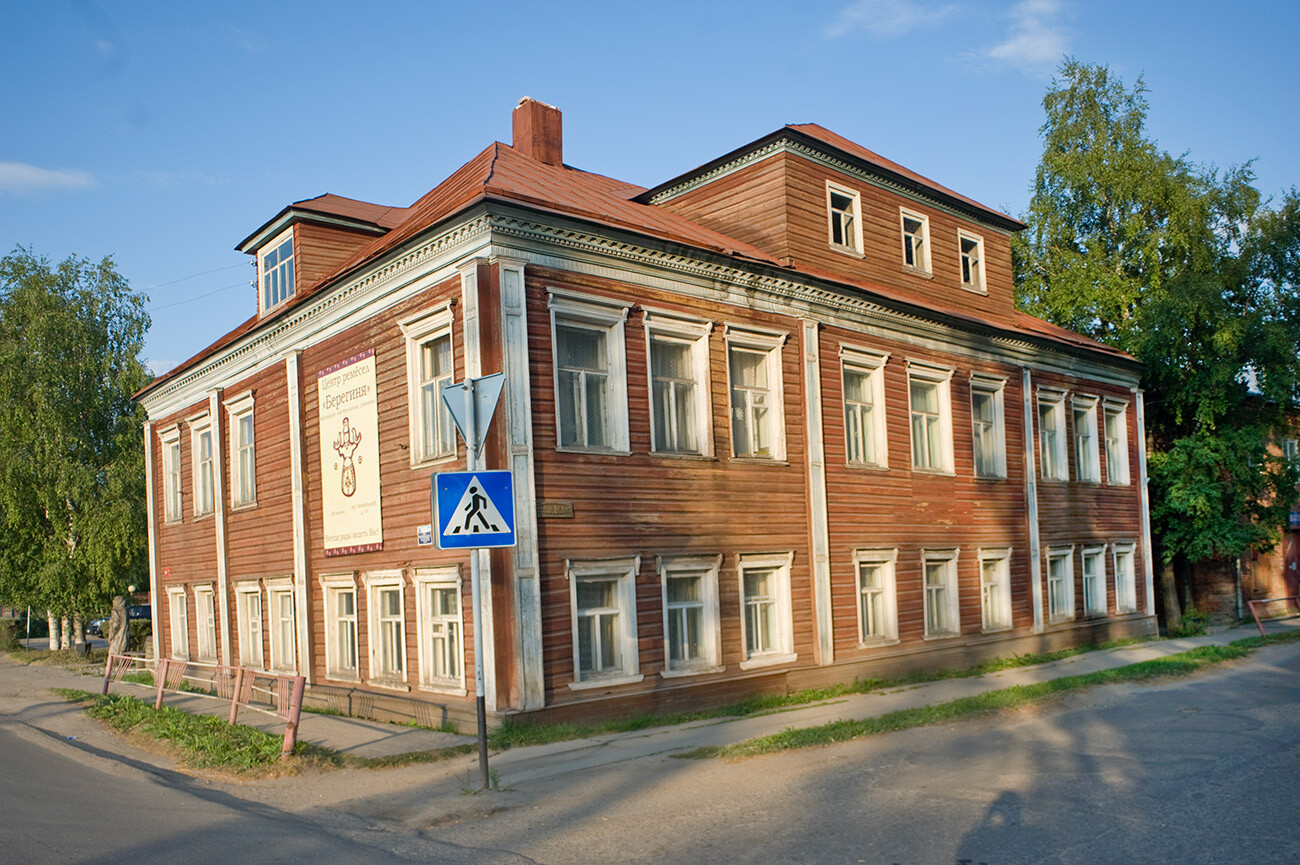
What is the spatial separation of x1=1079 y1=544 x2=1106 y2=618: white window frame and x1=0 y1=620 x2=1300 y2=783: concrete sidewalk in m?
3.93

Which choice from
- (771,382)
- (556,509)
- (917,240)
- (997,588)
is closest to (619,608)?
(556,509)

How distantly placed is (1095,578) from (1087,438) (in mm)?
3451

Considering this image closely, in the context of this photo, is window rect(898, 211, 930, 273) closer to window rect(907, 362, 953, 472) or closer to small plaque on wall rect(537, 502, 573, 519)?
window rect(907, 362, 953, 472)

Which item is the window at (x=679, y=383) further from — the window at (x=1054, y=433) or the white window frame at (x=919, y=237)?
the window at (x=1054, y=433)

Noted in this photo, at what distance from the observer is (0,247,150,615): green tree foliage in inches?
1257

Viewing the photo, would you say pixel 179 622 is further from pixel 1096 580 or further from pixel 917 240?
pixel 1096 580

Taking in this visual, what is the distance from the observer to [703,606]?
16.5 metres

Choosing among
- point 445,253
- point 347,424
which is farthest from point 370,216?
point 445,253

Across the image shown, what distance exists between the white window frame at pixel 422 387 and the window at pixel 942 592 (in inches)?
411

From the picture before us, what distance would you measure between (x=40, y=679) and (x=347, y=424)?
44.4 feet

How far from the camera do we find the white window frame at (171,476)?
25250 millimetres

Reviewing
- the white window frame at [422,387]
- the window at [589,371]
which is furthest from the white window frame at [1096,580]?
the white window frame at [422,387]

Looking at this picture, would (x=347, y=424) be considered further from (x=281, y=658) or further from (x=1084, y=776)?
(x=1084, y=776)

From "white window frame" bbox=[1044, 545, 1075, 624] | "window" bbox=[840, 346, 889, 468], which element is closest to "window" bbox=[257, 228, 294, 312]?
"window" bbox=[840, 346, 889, 468]
